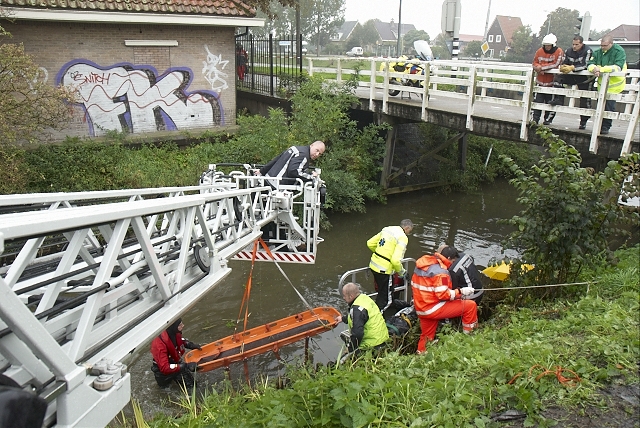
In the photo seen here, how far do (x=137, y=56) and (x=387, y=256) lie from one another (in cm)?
1068

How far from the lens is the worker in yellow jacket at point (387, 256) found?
24.7 feet

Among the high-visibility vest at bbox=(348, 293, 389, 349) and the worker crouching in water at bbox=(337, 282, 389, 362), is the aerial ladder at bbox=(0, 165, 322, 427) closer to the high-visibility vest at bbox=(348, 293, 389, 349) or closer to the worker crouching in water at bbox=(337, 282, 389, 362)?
the worker crouching in water at bbox=(337, 282, 389, 362)

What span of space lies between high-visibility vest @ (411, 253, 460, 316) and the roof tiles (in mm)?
11383

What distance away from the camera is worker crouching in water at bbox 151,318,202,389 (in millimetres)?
6492

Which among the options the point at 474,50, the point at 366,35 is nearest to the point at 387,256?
the point at 474,50

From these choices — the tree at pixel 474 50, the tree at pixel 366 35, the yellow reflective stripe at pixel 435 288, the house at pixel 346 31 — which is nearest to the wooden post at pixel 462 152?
the yellow reflective stripe at pixel 435 288

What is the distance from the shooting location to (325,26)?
7194cm

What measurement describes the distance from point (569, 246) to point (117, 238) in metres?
5.47

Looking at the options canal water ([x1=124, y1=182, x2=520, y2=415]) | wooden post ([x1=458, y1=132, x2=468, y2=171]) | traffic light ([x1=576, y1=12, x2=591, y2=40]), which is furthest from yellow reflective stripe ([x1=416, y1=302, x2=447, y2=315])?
wooden post ([x1=458, y1=132, x2=468, y2=171])

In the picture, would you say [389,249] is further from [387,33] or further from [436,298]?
[387,33]

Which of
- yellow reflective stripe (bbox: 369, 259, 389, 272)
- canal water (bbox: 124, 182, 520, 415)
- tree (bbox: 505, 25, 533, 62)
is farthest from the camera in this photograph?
tree (bbox: 505, 25, 533, 62)

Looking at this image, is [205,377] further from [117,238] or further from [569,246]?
[569,246]

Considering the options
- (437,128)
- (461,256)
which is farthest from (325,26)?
(461,256)

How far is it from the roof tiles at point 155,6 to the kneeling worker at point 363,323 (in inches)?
440
